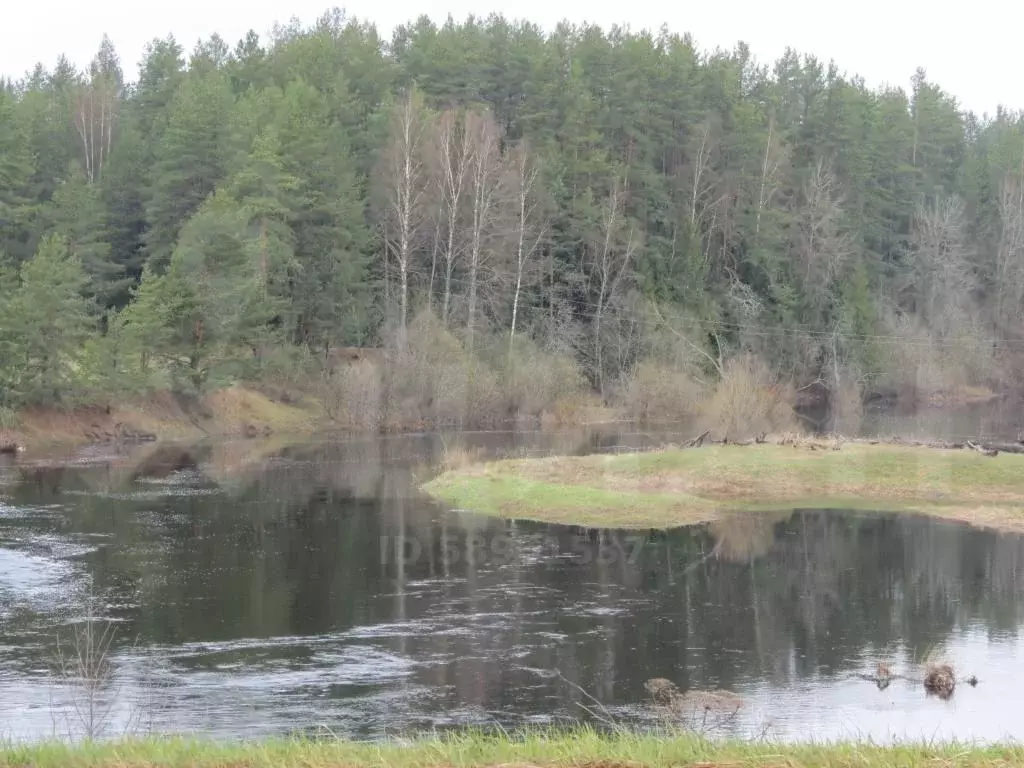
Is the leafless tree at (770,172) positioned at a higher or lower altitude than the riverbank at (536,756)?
higher

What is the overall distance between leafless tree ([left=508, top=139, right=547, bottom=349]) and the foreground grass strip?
3039 centimetres

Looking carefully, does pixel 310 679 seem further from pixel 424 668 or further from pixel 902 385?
pixel 902 385

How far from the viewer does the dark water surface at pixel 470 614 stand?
1789 centimetres

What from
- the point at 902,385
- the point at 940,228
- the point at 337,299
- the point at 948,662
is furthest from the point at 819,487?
the point at 940,228

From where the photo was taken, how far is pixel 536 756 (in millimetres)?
9188

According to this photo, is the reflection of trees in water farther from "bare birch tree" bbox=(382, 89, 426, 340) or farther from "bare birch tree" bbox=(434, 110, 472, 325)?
"bare birch tree" bbox=(434, 110, 472, 325)

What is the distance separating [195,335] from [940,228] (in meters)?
64.9

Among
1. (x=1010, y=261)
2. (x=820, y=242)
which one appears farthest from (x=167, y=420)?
(x=1010, y=261)

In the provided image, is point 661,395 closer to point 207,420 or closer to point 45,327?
point 207,420

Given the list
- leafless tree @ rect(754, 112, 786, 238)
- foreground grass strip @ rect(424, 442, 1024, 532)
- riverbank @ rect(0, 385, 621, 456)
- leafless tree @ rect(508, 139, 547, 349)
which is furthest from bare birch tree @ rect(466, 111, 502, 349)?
foreground grass strip @ rect(424, 442, 1024, 532)

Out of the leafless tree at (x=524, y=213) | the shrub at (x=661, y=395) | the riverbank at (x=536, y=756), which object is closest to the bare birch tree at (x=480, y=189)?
the leafless tree at (x=524, y=213)

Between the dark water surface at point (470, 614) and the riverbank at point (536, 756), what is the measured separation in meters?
6.25

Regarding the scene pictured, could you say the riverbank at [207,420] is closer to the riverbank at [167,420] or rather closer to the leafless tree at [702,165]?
the riverbank at [167,420]

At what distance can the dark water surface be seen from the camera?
17.9 m
